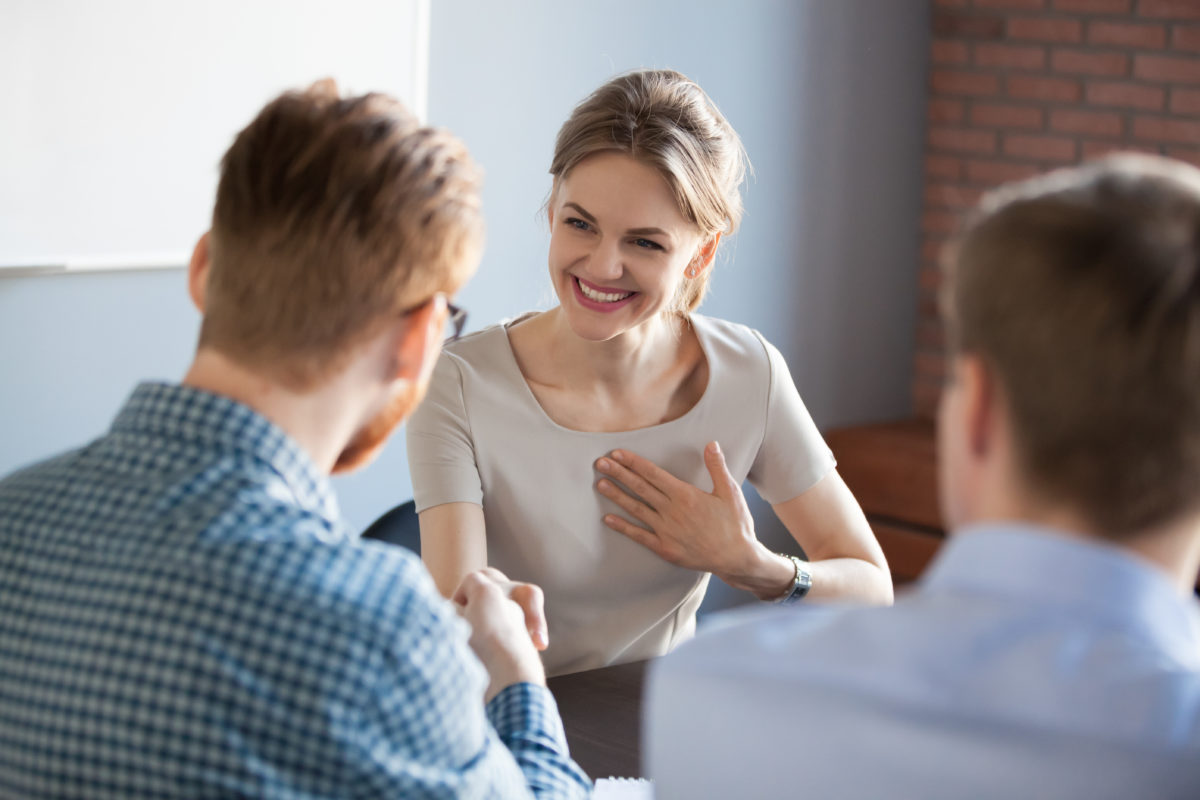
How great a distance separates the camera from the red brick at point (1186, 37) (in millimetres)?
3662

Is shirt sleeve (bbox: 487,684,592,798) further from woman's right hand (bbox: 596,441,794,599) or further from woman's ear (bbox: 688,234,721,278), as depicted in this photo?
woman's ear (bbox: 688,234,721,278)

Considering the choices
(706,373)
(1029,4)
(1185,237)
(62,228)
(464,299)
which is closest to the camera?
(1185,237)

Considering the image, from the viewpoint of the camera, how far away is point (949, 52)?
4125 mm

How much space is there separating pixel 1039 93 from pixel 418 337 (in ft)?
11.3


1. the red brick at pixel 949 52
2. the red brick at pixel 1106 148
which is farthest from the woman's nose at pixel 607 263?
the red brick at pixel 949 52

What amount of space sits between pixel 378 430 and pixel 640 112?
34.7 inches

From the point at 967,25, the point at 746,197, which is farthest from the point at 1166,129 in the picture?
the point at 746,197

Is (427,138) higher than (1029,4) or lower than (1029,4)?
lower

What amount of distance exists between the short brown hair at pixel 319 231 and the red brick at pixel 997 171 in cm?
334

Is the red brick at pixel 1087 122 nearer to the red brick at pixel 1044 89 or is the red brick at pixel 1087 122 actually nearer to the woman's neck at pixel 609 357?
the red brick at pixel 1044 89

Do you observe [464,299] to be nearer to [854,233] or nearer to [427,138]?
[854,233]

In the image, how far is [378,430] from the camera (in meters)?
1.08

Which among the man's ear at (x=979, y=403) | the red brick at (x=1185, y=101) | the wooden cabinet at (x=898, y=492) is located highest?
the red brick at (x=1185, y=101)

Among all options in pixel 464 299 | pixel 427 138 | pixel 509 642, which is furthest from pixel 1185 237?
pixel 464 299
